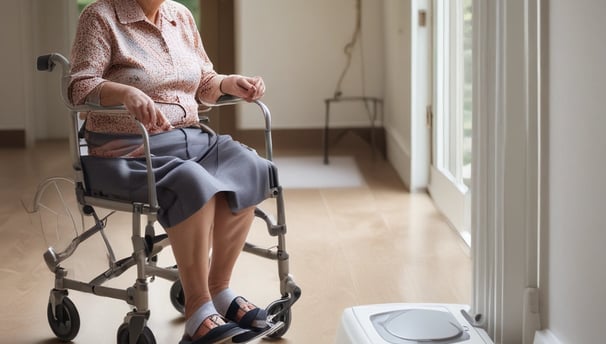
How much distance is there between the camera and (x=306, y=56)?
5.67 m

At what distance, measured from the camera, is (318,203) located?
4.31 metres

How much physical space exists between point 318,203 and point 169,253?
945 millimetres

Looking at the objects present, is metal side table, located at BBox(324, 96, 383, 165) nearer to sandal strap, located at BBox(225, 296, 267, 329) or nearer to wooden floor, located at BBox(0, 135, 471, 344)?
wooden floor, located at BBox(0, 135, 471, 344)

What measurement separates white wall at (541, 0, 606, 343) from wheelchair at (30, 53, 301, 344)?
2.31ft

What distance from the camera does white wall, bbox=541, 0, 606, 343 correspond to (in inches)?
69.6

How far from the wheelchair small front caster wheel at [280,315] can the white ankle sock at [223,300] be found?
0.34 ft

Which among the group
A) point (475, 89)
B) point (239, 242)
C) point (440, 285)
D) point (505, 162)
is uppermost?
point (475, 89)

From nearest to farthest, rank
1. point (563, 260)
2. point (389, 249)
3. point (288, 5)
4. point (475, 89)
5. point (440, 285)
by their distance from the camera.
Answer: point (563, 260) < point (475, 89) < point (440, 285) < point (389, 249) < point (288, 5)

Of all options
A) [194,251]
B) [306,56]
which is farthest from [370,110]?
[194,251]

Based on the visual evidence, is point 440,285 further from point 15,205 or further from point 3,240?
point 15,205

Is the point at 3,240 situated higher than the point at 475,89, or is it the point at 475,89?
the point at 475,89

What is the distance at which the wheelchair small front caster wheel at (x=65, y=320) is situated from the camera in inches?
102

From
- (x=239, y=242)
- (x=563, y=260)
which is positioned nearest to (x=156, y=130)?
(x=239, y=242)

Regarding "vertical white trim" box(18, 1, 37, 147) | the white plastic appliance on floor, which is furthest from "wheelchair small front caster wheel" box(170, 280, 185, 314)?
"vertical white trim" box(18, 1, 37, 147)
